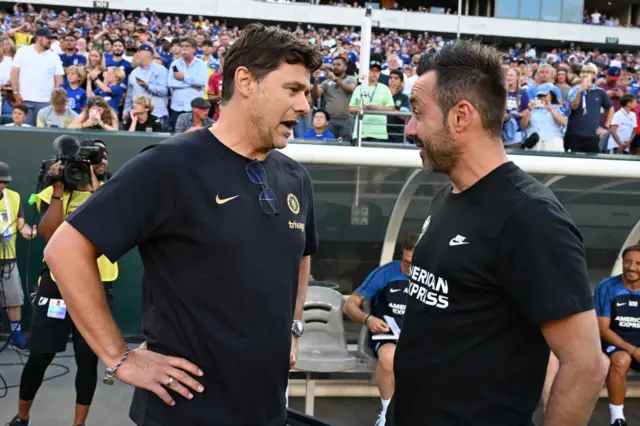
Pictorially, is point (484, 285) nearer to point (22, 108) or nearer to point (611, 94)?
point (22, 108)

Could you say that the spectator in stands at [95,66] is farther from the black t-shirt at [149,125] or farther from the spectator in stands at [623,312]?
the spectator in stands at [623,312]

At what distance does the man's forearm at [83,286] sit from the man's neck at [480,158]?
112 cm

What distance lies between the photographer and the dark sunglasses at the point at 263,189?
219 centimetres

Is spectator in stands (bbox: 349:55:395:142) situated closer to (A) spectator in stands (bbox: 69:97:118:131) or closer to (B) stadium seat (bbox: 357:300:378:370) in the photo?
(A) spectator in stands (bbox: 69:97:118:131)

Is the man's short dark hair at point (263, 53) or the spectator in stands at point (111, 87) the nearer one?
the man's short dark hair at point (263, 53)

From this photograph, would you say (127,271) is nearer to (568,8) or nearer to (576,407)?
(576,407)

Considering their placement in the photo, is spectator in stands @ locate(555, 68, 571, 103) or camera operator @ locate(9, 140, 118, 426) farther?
spectator in stands @ locate(555, 68, 571, 103)

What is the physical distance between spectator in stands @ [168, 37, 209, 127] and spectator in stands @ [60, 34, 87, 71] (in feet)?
7.42

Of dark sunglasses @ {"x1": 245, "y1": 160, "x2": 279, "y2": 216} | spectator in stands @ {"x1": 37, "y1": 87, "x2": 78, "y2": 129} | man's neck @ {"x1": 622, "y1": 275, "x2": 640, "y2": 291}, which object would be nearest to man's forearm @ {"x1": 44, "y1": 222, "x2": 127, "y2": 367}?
dark sunglasses @ {"x1": 245, "y1": 160, "x2": 279, "y2": 216}

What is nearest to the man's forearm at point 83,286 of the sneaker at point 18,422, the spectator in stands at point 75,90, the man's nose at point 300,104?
the man's nose at point 300,104

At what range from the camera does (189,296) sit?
82.3 inches

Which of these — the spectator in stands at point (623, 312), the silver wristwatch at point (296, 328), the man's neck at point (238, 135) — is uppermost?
the man's neck at point (238, 135)

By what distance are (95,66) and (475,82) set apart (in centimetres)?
918

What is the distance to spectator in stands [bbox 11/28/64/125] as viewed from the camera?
901cm
